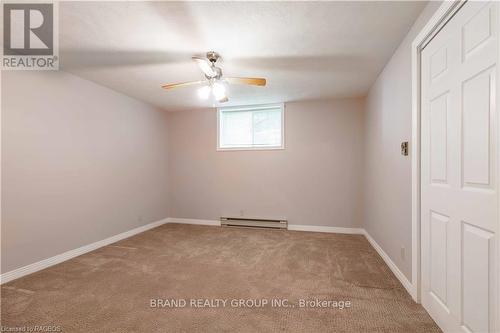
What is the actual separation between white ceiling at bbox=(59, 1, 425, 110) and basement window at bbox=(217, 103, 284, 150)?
118 cm

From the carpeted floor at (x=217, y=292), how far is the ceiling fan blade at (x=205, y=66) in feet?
7.28

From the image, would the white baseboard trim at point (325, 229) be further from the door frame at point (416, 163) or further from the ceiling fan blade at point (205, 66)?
the ceiling fan blade at point (205, 66)

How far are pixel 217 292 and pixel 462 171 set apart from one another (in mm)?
2164

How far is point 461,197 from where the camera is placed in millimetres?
1404

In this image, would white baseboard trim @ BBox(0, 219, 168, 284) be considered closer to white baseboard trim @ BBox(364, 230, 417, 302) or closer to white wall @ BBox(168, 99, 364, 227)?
white wall @ BBox(168, 99, 364, 227)

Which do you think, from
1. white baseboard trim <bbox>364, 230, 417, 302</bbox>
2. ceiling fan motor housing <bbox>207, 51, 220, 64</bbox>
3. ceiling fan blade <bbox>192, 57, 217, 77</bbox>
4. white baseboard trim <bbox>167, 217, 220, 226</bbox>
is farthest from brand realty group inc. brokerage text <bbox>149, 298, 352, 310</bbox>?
white baseboard trim <bbox>167, 217, 220, 226</bbox>

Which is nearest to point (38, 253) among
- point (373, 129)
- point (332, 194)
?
point (332, 194)

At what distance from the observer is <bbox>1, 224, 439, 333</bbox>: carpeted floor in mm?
1709

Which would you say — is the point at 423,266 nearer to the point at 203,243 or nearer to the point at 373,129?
the point at 373,129

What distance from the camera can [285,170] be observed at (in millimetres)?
4484

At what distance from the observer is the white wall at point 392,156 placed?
7.04 ft

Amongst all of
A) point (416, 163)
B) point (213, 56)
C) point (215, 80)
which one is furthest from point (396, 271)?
point (213, 56)

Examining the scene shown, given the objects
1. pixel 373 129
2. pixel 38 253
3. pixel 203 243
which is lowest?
pixel 203 243

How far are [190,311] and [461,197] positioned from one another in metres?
2.15
